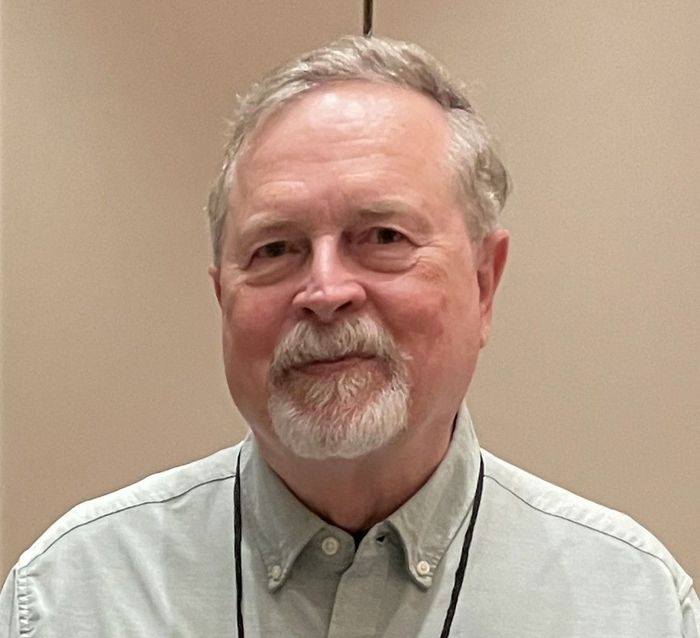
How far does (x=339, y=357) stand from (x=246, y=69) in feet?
2.89

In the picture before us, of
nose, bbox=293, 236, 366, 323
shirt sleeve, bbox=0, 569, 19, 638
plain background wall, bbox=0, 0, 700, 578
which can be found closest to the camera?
nose, bbox=293, 236, 366, 323

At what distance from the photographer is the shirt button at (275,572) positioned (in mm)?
1143

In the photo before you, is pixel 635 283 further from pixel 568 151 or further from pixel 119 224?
pixel 119 224

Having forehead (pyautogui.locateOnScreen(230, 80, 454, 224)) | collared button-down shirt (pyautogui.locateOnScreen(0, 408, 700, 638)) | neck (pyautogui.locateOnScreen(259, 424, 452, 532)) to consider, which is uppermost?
forehead (pyautogui.locateOnScreen(230, 80, 454, 224))

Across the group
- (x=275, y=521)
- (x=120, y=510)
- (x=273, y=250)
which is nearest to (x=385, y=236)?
(x=273, y=250)

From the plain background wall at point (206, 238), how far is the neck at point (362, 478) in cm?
61

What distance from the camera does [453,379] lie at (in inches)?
44.2

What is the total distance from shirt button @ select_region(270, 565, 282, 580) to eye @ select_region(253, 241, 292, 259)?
0.34 meters

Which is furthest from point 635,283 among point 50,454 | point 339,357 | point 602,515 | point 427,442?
point 50,454

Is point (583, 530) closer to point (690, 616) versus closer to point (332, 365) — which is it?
point (690, 616)

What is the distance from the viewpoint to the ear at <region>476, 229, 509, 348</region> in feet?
3.93

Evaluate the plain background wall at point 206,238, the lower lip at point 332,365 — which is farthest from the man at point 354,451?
the plain background wall at point 206,238

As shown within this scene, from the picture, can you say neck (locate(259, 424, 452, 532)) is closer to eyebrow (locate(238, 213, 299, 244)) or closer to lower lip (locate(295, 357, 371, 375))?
lower lip (locate(295, 357, 371, 375))

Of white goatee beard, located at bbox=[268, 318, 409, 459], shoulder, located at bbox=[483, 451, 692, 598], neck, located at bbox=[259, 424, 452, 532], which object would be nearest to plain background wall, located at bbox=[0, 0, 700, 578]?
shoulder, located at bbox=[483, 451, 692, 598]
